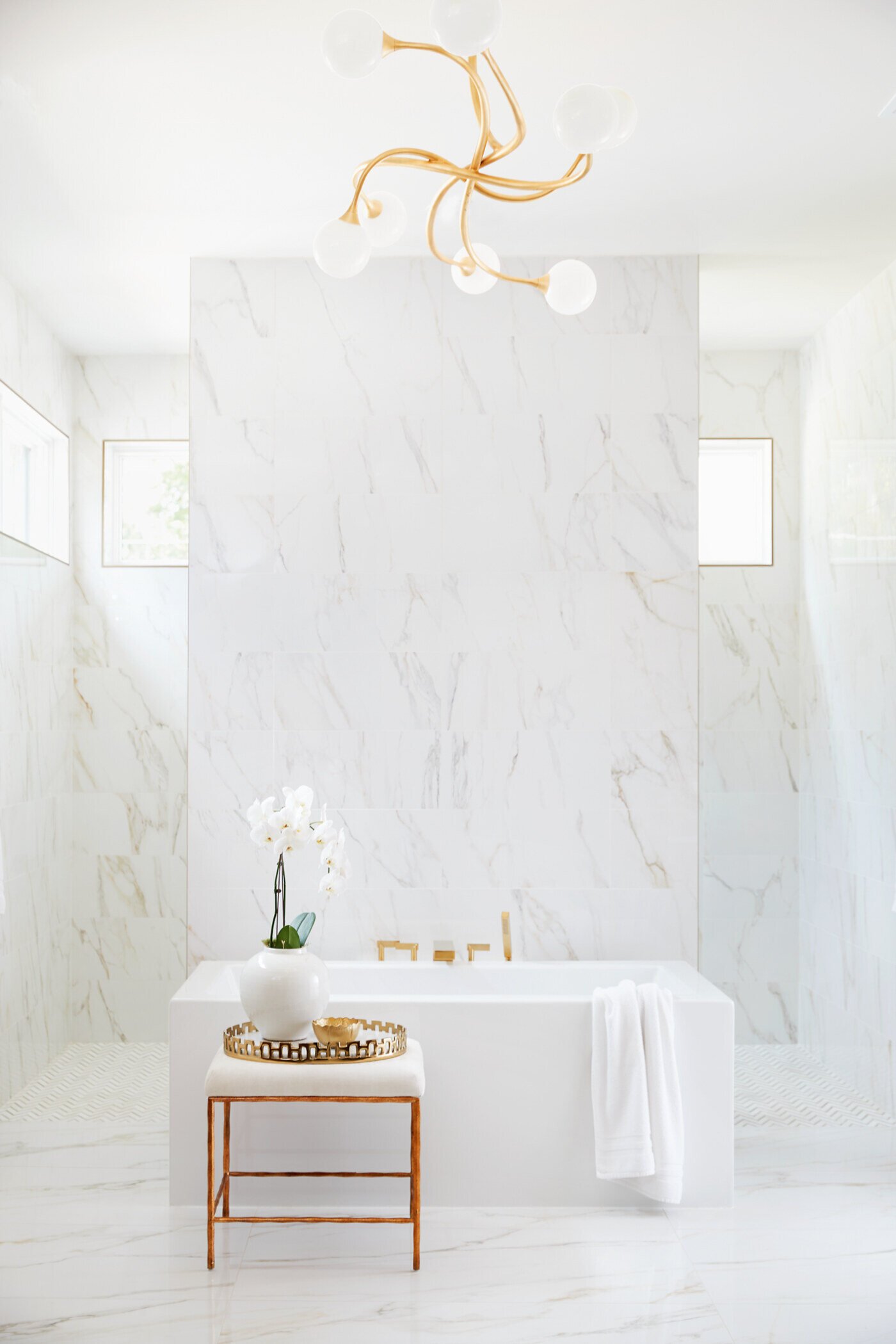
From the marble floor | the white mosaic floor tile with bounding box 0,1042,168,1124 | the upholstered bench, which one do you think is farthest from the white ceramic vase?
the white mosaic floor tile with bounding box 0,1042,168,1124

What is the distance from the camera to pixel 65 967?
5.14 meters

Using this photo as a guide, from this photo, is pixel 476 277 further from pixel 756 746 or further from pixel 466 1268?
pixel 756 746

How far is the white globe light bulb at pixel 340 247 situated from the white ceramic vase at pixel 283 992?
1.72 metres

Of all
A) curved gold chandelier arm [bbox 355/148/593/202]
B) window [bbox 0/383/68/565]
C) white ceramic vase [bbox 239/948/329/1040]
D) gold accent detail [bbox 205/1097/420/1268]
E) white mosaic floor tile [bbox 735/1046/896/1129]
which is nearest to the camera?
curved gold chandelier arm [bbox 355/148/593/202]

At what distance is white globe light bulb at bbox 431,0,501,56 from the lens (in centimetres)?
197

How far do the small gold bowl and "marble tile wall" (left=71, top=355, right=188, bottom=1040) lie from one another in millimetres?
2125

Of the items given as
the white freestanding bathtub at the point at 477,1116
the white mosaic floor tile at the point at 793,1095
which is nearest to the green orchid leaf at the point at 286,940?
the white freestanding bathtub at the point at 477,1116

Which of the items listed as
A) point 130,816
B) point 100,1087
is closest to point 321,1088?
point 100,1087

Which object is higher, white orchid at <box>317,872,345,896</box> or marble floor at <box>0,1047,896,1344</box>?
white orchid at <box>317,872,345,896</box>

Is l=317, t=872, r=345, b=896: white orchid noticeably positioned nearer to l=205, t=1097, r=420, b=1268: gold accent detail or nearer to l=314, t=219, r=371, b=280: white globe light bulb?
l=205, t=1097, r=420, b=1268: gold accent detail

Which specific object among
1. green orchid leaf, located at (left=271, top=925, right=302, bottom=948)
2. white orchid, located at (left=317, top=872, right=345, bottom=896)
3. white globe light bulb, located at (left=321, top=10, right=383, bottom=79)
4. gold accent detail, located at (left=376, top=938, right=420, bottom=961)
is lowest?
gold accent detail, located at (left=376, top=938, right=420, bottom=961)

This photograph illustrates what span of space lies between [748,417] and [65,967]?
150 inches

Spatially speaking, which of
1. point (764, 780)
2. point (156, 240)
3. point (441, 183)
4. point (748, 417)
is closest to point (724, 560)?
point (748, 417)

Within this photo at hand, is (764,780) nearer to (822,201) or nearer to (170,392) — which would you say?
(822,201)
